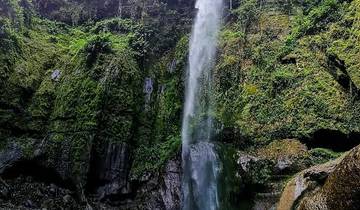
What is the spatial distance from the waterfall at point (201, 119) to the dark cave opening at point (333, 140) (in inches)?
177

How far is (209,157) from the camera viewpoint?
20.3m

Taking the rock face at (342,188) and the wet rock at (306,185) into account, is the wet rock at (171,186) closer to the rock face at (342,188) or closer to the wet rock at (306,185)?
the wet rock at (306,185)

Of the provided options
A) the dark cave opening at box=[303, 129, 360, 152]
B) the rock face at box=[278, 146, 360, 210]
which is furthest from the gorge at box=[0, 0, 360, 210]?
the rock face at box=[278, 146, 360, 210]

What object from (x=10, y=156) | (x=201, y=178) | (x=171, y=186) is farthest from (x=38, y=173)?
(x=201, y=178)

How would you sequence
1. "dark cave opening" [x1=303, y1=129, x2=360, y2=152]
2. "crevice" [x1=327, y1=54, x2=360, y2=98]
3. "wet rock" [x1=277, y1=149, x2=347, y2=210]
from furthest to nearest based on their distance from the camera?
"crevice" [x1=327, y1=54, x2=360, y2=98]
"dark cave opening" [x1=303, y1=129, x2=360, y2=152]
"wet rock" [x1=277, y1=149, x2=347, y2=210]

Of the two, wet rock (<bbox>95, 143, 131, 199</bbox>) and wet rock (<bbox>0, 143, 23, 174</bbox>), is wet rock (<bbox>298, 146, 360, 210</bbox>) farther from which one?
wet rock (<bbox>0, 143, 23, 174</bbox>)

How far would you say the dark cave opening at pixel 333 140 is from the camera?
1897 centimetres

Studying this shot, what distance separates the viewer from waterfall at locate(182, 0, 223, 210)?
776 inches

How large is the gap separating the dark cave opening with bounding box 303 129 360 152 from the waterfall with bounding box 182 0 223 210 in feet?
14.7

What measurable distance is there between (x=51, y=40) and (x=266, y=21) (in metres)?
14.6

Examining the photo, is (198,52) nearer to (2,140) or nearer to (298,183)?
(2,140)

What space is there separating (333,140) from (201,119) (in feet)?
23.1

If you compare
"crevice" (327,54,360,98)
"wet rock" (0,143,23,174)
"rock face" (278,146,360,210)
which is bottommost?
"rock face" (278,146,360,210)

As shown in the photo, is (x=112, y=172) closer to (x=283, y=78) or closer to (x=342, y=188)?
(x=283, y=78)
